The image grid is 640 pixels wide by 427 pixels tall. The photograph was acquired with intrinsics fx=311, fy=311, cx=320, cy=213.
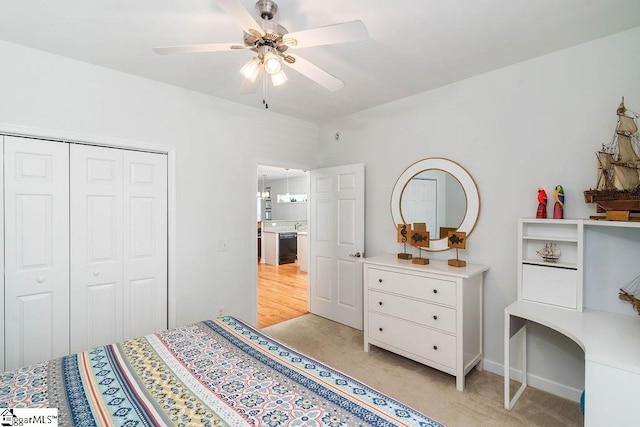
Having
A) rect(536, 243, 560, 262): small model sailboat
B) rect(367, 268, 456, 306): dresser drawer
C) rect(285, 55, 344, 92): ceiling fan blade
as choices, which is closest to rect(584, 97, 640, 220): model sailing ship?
rect(536, 243, 560, 262): small model sailboat

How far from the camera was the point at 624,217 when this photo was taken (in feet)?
6.08

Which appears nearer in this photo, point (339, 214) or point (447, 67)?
point (447, 67)

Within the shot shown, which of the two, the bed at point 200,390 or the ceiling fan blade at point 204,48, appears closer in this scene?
the bed at point 200,390

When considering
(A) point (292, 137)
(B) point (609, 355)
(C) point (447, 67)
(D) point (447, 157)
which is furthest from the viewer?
(A) point (292, 137)

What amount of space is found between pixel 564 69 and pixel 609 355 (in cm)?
197

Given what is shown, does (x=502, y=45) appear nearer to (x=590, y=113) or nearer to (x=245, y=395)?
(x=590, y=113)

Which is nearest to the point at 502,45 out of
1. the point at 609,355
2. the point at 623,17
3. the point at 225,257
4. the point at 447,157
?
the point at 623,17

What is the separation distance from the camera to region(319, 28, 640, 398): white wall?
2.17 metres

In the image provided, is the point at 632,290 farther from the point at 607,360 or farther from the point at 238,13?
the point at 238,13

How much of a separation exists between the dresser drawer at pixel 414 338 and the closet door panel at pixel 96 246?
2.31m

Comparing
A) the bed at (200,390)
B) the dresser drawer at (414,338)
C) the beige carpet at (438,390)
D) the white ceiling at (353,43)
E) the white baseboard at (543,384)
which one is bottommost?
the beige carpet at (438,390)

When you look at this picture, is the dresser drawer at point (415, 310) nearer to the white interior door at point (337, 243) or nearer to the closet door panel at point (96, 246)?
the white interior door at point (337, 243)

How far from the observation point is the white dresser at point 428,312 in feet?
8.04

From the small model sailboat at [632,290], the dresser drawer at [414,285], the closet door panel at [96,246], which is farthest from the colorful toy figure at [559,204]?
the closet door panel at [96,246]
